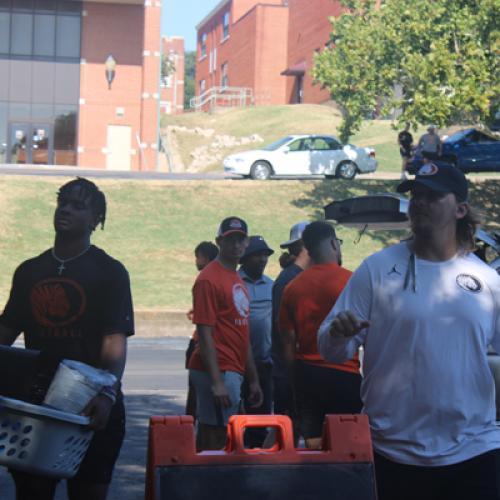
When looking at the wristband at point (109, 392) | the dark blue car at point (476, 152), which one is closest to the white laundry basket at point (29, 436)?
the wristband at point (109, 392)

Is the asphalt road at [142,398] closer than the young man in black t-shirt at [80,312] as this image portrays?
No

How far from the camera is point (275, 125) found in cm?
5925

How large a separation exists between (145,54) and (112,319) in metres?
46.8

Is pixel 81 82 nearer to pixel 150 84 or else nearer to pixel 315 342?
pixel 150 84

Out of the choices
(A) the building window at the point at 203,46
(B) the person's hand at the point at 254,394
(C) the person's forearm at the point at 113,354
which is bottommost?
(B) the person's hand at the point at 254,394

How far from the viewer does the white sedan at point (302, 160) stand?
118 ft

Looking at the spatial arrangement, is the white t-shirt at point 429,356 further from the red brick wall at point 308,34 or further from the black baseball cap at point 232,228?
the red brick wall at point 308,34

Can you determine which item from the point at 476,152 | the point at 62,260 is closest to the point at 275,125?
the point at 476,152

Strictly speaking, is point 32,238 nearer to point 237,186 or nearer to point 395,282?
point 237,186

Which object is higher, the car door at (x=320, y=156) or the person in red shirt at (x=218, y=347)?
the car door at (x=320, y=156)

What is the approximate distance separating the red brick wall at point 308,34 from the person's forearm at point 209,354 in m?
60.0

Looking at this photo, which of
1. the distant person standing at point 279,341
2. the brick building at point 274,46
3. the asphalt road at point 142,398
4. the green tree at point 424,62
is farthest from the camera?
the brick building at point 274,46

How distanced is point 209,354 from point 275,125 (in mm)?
52786

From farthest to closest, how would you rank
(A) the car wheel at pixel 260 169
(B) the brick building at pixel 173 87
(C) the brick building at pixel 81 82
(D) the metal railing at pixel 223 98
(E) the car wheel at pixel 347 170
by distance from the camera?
(B) the brick building at pixel 173 87 < (D) the metal railing at pixel 223 98 < (C) the brick building at pixel 81 82 < (E) the car wheel at pixel 347 170 < (A) the car wheel at pixel 260 169
